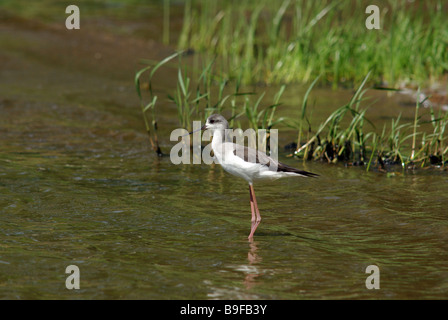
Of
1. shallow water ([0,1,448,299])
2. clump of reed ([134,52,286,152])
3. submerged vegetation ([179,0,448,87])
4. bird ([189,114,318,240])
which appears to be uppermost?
submerged vegetation ([179,0,448,87])

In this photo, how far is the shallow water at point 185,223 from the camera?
4805 mm

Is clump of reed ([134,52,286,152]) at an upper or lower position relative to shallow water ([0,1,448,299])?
upper

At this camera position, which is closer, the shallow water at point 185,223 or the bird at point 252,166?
the shallow water at point 185,223

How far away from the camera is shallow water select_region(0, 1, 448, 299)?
4.80 metres

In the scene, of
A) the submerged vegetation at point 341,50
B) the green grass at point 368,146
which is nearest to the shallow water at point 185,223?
the green grass at point 368,146

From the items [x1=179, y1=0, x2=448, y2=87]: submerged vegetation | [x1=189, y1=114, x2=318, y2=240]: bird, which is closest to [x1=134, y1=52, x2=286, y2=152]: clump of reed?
[x1=179, y1=0, x2=448, y2=87]: submerged vegetation

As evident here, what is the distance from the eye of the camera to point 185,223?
6.04m

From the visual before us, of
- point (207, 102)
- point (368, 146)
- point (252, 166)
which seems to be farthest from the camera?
point (368, 146)

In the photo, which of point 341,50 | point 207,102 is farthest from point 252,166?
point 341,50

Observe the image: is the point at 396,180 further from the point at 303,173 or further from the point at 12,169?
the point at 12,169

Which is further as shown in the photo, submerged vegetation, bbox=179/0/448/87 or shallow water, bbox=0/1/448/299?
submerged vegetation, bbox=179/0/448/87

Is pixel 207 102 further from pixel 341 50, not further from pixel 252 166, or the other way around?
pixel 341 50

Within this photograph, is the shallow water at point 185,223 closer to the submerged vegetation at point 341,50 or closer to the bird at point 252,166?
the bird at point 252,166

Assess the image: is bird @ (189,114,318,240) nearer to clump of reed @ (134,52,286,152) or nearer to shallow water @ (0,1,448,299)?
shallow water @ (0,1,448,299)
